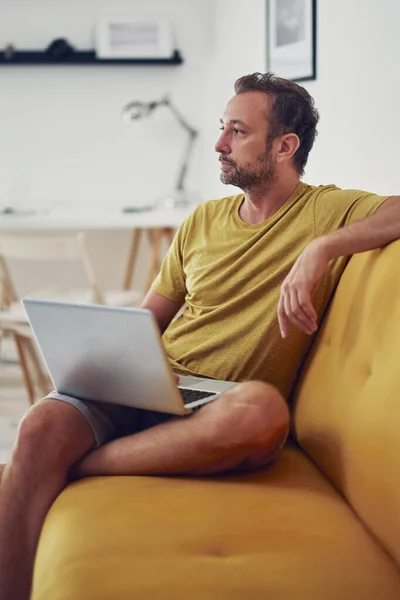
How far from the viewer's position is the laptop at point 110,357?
157 centimetres

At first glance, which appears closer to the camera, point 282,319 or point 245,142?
point 282,319

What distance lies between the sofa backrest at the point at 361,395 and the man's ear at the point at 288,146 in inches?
14.2

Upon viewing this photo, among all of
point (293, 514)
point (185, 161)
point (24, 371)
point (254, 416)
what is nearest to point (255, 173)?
point (254, 416)

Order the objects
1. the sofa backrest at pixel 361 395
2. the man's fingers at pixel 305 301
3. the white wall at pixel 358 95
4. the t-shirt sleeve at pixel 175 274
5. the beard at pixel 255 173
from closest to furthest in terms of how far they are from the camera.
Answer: the sofa backrest at pixel 361 395 → the man's fingers at pixel 305 301 → the beard at pixel 255 173 → the t-shirt sleeve at pixel 175 274 → the white wall at pixel 358 95

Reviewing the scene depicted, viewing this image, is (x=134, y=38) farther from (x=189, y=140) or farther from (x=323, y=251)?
(x=323, y=251)

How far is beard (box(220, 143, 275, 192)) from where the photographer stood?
6.59 feet

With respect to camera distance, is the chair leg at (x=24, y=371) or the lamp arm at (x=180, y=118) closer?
the chair leg at (x=24, y=371)

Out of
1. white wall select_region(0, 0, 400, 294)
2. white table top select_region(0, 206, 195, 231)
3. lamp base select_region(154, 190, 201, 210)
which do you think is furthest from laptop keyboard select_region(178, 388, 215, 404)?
lamp base select_region(154, 190, 201, 210)

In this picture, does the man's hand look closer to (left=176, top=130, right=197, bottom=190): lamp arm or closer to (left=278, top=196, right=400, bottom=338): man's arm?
(left=278, top=196, right=400, bottom=338): man's arm

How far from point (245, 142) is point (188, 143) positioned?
2.79m

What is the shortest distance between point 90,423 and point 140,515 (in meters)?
0.33

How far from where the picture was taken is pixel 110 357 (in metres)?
1.64

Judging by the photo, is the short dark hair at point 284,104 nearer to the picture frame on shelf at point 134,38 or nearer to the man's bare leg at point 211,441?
the man's bare leg at point 211,441

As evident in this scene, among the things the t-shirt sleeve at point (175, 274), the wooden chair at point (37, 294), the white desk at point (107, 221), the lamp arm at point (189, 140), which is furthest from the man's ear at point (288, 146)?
the lamp arm at point (189, 140)
